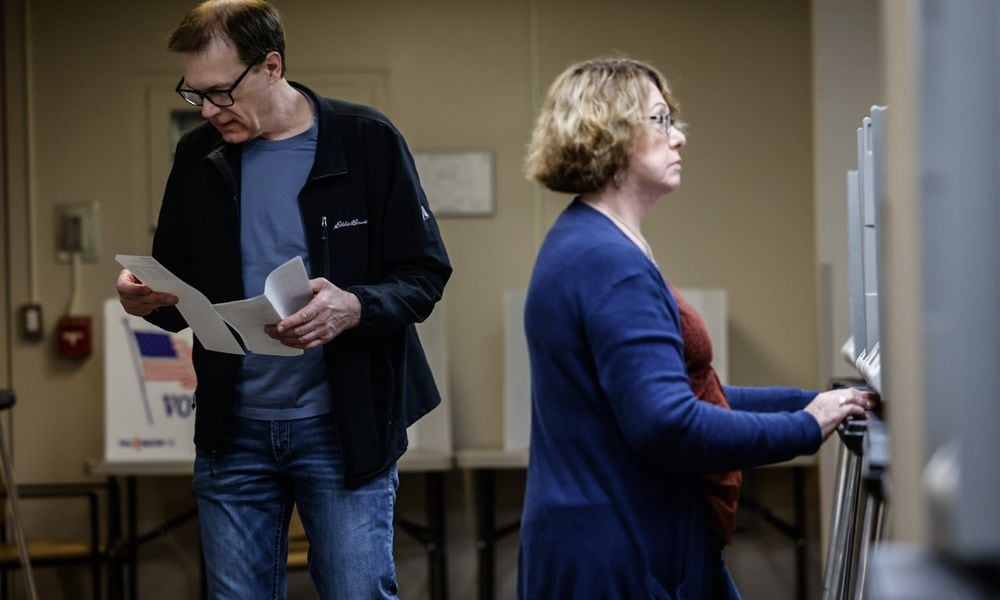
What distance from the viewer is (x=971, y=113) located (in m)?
0.75

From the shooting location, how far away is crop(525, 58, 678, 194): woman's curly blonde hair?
1.65 m

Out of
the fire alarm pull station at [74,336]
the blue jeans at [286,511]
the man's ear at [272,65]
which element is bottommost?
the blue jeans at [286,511]

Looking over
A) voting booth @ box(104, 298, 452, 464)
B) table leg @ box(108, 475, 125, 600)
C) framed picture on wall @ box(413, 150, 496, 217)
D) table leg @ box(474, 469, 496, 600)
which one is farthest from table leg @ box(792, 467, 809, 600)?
table leg @ box(108, 475, 125, 600)

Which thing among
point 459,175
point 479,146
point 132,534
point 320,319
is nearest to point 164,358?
point 132,534

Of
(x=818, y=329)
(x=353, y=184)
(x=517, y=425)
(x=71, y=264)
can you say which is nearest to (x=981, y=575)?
(x=353, y=184)

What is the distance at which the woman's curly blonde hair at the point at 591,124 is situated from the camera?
165 centimetres

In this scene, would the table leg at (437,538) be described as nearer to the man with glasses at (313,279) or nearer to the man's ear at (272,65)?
the man with glasses at (313,279)

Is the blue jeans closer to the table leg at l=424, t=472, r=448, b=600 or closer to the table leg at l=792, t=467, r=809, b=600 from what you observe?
the table leg at l=424, t=472, r=448, b=600

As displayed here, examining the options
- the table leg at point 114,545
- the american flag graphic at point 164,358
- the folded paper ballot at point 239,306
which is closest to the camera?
the folded paper ballot at point 239,306

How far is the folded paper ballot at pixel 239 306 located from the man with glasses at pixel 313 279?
73mm

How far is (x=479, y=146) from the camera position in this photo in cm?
448

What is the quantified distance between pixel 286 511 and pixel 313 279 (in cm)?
40

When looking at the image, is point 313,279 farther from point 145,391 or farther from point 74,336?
point 74,336

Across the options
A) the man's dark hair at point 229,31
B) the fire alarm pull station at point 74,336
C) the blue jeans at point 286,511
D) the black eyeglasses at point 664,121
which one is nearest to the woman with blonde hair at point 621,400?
the black eyeglasses at point 664,121
